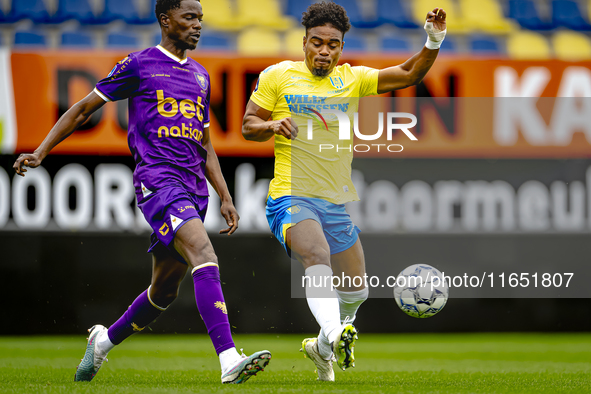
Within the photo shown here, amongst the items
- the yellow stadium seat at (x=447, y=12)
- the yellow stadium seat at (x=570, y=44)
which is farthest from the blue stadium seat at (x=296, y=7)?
the yellow stadium seat at (x=570, y=44)

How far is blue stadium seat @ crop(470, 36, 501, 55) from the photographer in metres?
9.36

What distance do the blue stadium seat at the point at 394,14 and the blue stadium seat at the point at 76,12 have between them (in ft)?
11.5

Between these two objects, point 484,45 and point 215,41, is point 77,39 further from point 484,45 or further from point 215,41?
point 484,45

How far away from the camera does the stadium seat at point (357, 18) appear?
9.51 meters

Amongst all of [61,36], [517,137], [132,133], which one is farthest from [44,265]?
[517,137]

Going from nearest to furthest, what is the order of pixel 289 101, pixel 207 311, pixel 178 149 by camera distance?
pixel 207 311, pixel 178 149, pixel 289 101

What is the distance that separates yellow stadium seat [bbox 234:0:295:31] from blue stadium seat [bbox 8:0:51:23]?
2.38 metres

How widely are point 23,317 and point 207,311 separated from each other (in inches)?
203

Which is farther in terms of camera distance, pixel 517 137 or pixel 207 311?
pixel 517 137

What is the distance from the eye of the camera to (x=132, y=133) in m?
4.04

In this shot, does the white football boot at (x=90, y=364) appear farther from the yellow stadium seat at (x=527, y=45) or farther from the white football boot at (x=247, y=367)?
the yellow stadium seat at (x=527, y=45)

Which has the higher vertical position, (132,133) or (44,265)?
(132,133)

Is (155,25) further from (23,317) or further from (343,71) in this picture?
(343,71)

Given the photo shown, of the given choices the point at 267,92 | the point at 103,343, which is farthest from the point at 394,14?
the point at 103,343
